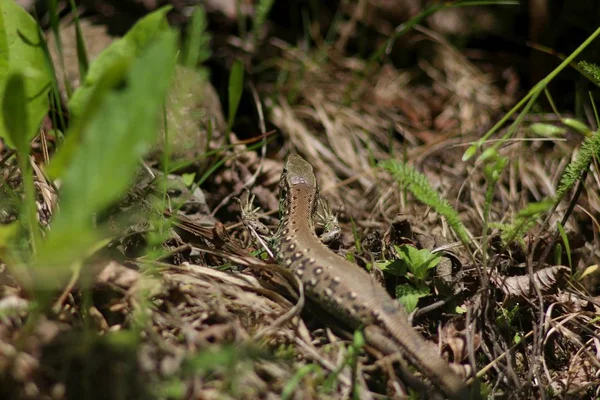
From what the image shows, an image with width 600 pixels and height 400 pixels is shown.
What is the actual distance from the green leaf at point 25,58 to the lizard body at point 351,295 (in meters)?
1.40

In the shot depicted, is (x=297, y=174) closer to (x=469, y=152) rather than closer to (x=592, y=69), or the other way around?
(x=469, y=152)

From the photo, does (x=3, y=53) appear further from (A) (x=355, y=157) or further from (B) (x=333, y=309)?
(A) (x=355, y=157)

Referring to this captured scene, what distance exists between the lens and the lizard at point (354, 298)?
2.53 meters

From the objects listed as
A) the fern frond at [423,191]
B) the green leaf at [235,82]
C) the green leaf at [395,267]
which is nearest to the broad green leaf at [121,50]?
the green leaf at [235,82]

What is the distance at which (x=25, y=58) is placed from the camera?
2.69m

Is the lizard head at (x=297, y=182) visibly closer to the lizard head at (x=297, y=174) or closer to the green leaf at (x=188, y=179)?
the lizard head at (x=297, y=174)

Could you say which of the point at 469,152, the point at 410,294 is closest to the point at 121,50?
the point at 469,152

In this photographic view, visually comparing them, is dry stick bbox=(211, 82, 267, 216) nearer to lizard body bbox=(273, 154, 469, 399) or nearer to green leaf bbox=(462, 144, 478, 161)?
lizard body bbox=(273, 154, 469, 399)

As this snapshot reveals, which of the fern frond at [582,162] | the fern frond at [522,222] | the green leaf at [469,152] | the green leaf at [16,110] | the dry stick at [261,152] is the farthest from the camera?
the dry stick at [261,152]

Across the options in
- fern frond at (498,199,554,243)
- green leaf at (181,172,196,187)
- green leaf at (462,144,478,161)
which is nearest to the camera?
fern frond at (498,199,554,243)

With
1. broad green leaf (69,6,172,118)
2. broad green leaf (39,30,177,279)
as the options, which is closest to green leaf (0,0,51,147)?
broad green leaf (69,6,172,118)

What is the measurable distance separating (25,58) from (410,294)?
2146 mm

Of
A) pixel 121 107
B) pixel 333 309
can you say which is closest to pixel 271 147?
pixel 333 309

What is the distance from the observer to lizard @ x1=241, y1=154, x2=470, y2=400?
8.29ft
